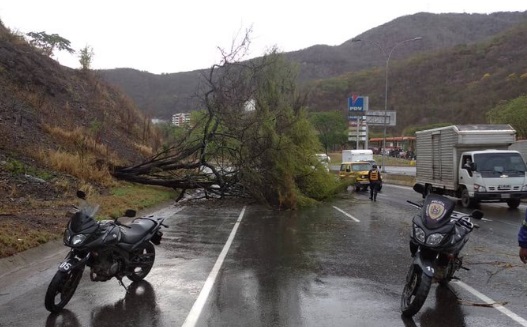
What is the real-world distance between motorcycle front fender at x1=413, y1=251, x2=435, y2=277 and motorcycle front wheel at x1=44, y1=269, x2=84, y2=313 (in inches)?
166

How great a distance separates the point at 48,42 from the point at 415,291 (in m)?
40.2

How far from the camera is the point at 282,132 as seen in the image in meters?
19.5

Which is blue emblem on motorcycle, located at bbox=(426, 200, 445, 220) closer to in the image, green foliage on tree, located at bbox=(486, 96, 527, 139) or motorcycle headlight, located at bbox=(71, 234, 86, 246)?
motorcycle headlight, located at bbox=(71, 234, 86, 246)

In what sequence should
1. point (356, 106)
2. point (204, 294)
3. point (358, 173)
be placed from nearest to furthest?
point (204, 294) → point (358, 173) → point (356, 106)

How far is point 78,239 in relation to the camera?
6.07m

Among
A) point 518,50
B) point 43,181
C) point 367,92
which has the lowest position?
point 43,181

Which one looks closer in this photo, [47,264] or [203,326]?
[203,326]

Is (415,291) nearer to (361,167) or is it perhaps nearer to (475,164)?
(475,164)

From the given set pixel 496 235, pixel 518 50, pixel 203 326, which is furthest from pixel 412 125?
pixel 203 326

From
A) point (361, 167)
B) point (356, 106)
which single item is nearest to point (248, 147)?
point (361, 167)

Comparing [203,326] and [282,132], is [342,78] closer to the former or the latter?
[282,132]

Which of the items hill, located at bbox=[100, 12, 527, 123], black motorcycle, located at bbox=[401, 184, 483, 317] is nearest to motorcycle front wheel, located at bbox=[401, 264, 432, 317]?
black motorcycle, located at bbox=[401, 184, 483, 317]

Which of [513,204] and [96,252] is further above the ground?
[96,252]

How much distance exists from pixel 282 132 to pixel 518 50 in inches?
4977
